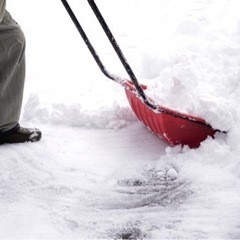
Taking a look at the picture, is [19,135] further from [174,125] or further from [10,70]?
[174,125]

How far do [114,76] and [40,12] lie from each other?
339cm

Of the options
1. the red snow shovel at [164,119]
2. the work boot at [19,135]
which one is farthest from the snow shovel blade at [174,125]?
the work boot at [19,135]

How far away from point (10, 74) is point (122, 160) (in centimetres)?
→ 87

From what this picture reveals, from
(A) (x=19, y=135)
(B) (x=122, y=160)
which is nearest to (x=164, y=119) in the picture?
(B) (x=122, y=160)

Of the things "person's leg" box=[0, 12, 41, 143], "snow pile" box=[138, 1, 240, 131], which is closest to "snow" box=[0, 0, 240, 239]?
"snow pile" box=[138, 1, 240, 131]

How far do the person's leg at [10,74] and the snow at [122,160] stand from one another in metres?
0.15

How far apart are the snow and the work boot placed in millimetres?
53

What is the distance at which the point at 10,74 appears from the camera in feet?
8.98

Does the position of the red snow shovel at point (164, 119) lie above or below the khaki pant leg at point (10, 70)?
below

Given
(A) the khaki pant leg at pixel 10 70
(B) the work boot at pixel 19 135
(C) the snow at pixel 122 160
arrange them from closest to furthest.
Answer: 1. (C) the snow at pixel 122 160
2. (A) the khaki pant leg at pixel 10 70
3. (B) the work boot at pixel 19 135

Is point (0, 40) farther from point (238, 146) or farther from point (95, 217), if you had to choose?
point (238, 146)

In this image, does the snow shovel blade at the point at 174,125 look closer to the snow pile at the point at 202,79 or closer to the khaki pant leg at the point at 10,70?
the snow pile at the point at 202,79

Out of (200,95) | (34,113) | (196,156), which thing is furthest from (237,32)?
(34,113)

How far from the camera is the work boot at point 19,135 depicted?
115 inches
